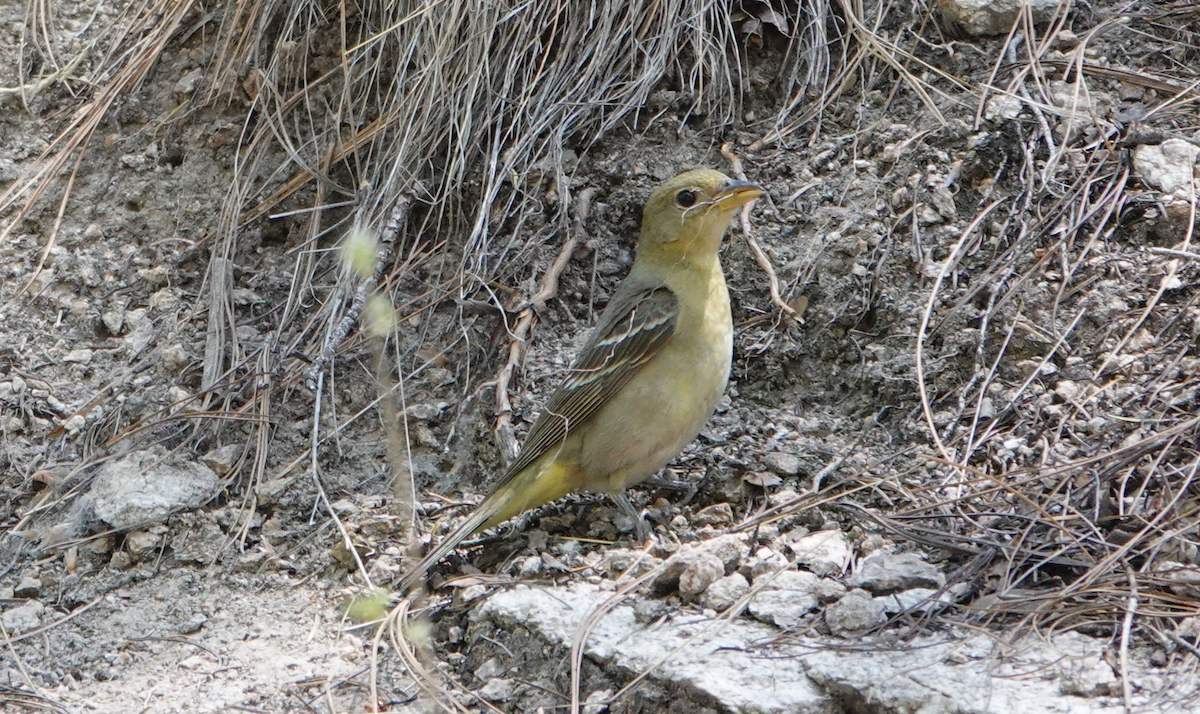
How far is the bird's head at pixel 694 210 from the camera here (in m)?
4.47

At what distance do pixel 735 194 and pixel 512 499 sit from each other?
55.1 inches

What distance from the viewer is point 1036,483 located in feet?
11.7

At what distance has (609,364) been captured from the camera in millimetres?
4430

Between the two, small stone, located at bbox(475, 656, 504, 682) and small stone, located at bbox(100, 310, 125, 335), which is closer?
small stone, located at bbox(475, 656, 504, 682)

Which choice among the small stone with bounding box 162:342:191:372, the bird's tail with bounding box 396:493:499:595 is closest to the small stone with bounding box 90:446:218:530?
the small stone with bounding box 162:342:191:372

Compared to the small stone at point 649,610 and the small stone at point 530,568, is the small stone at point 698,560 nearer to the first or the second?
the small stone at point 649,610

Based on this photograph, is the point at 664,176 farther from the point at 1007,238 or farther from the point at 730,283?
the point at 1007,238

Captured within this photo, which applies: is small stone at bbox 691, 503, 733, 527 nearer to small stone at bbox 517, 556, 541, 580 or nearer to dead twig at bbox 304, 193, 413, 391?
small stone at bbox 517, 556, 541, 580

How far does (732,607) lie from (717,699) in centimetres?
46

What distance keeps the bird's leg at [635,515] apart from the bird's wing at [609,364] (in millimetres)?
323

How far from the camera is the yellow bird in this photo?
4316 mm

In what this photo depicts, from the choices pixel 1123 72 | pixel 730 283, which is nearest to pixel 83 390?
pixel 730 283

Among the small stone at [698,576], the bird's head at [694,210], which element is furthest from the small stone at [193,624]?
the bird's head at [694,210]

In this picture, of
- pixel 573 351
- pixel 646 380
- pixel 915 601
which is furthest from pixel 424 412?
pixel 915 601
